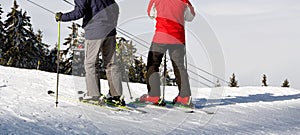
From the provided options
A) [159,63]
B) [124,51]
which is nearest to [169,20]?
[159,63]

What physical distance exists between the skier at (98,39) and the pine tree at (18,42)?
31.3 meters

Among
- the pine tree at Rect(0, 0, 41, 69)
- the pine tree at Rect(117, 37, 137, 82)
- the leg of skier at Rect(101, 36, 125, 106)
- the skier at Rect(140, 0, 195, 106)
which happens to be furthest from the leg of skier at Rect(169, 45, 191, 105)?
the pine tree at Rect(0, 0, 41, 69)

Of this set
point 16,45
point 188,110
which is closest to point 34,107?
point 188,110

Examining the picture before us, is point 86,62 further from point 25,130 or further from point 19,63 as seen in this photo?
point 19,63

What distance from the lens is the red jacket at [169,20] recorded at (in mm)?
5875

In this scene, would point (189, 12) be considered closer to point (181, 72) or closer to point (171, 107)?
point (181, 72)

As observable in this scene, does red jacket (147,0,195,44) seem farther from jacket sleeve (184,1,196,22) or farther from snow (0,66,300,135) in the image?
snow (0,66,300,135)

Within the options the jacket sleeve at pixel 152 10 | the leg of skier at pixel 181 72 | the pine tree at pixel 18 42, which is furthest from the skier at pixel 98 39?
the pine tree at pixel 18 42

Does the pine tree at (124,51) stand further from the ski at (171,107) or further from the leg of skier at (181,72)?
the leg of skier at (181,72)

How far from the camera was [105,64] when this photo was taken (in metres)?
5.46

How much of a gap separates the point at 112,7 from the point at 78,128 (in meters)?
2.33

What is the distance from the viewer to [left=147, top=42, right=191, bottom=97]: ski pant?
595 cm

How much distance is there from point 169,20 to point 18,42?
106ft

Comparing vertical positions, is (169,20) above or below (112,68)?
above
